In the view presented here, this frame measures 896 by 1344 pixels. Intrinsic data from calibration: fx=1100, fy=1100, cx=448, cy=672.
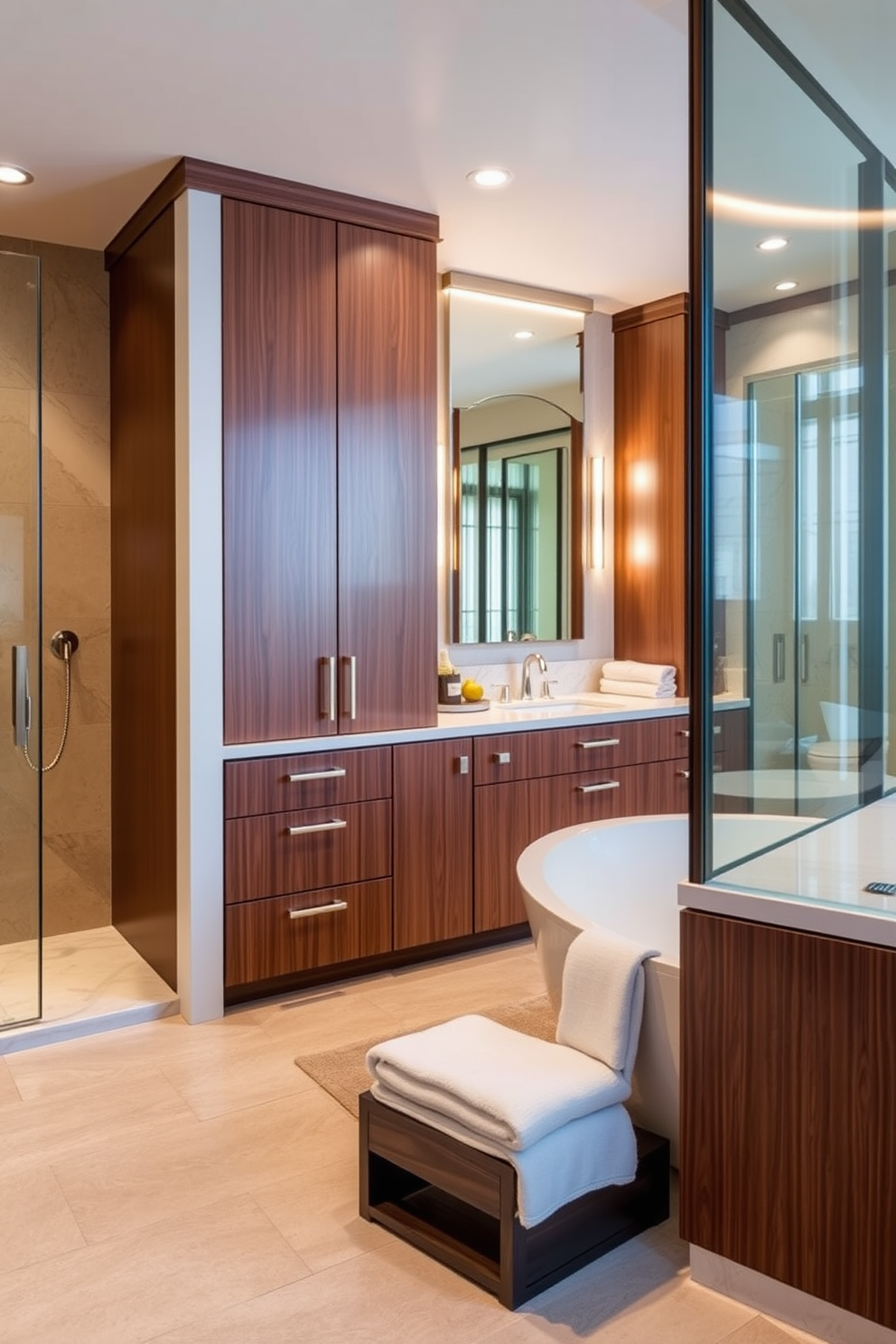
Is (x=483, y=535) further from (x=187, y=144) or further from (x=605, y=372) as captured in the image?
(x=187, y=144)

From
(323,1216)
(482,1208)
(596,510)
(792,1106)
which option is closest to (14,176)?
(596,510)

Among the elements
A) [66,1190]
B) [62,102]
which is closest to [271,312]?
[62,102]

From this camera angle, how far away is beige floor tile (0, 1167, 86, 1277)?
2170 millimetres

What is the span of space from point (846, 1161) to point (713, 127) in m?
1.76

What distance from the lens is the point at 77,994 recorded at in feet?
11.4

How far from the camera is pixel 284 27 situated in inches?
99.1

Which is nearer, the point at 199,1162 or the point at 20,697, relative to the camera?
the point at 199,1162

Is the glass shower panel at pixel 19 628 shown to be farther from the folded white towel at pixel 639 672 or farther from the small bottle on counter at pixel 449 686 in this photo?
the folded white towel at pixel 639 672

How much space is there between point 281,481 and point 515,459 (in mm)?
1436

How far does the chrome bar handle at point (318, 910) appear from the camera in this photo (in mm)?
3474

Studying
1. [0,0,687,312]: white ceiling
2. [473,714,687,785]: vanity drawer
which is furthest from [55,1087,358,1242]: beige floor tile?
[0,0,687,312]: white ceiling

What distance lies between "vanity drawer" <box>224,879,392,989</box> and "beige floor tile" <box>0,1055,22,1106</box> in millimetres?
658

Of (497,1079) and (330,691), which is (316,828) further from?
(497,1079)

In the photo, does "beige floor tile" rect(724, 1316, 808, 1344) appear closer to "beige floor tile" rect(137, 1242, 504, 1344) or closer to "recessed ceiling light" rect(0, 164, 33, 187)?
"beige floor tile" rect(137, 1242, 504, 1344)
